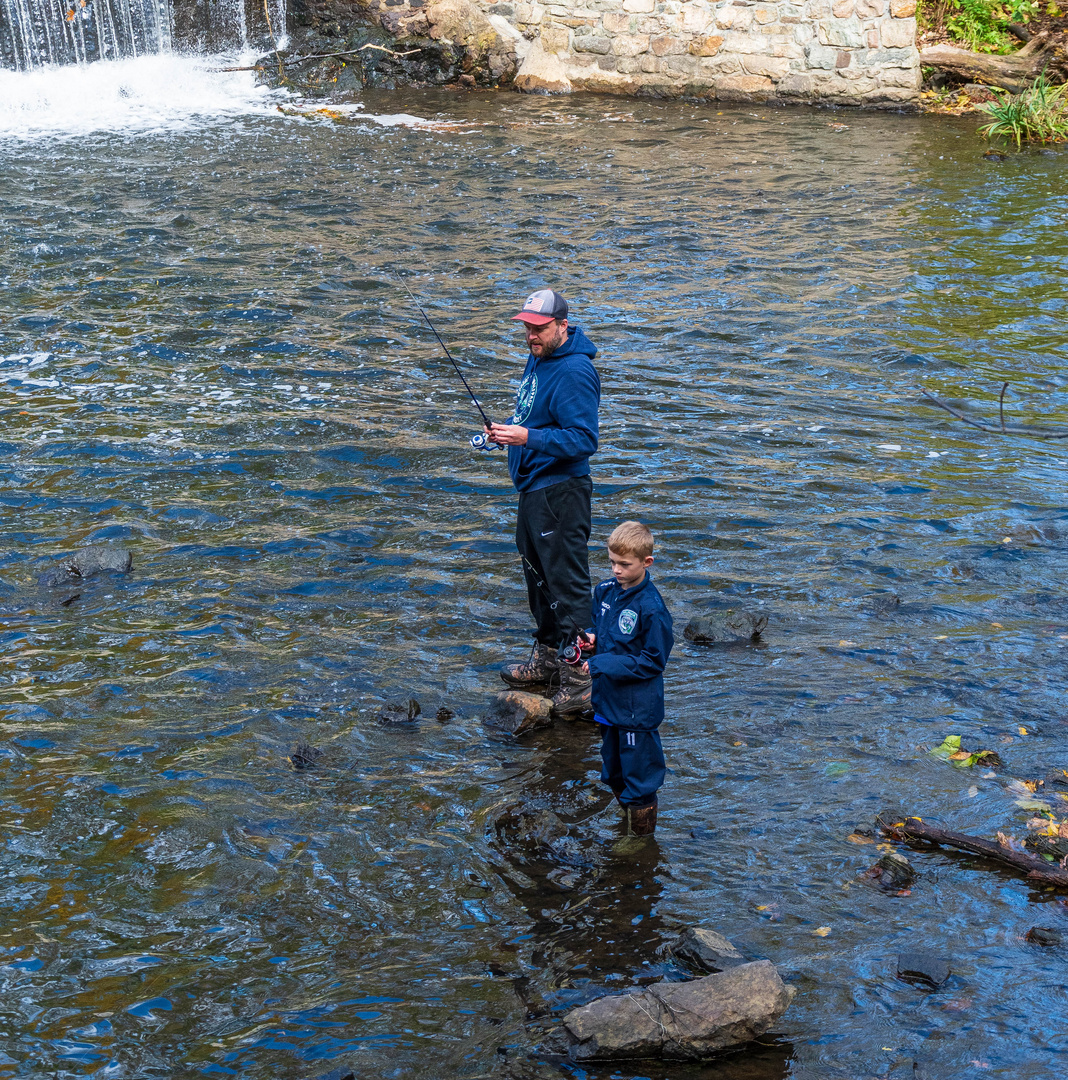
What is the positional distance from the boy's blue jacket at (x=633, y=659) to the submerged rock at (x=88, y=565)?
12.0 ft

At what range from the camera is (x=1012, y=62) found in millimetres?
19656

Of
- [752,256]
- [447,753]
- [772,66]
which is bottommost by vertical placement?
[447,753]

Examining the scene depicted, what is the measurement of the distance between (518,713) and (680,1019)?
219 cm

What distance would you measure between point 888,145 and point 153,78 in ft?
43.6

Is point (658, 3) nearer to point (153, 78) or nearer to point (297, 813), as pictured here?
point (153, 78)

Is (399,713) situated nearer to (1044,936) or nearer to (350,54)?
(1044,936)

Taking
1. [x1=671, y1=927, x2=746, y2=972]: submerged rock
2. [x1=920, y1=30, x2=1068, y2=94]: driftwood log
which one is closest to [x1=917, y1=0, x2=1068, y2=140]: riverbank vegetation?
[x1=920, y1=30, x2=1068, y2=94]: driftwood log

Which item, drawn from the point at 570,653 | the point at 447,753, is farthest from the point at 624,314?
the point at 447,753

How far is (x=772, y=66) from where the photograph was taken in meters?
20.4

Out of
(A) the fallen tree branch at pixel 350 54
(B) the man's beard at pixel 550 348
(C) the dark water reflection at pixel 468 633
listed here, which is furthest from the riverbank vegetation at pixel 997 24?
(B) the man's beard at pixel 550 348

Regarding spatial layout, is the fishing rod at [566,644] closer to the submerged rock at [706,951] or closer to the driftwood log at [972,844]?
the driftwood log at [972,844]

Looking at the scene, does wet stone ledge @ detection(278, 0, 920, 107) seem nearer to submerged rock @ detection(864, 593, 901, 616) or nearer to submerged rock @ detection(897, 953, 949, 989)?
submerged rock @ detection(864, 593, 901, 616)

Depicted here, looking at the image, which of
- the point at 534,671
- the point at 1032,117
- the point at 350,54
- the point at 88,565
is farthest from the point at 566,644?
the point at 350,54

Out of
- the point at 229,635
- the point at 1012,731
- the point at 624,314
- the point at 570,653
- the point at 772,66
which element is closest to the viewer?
the point at 1012,731
